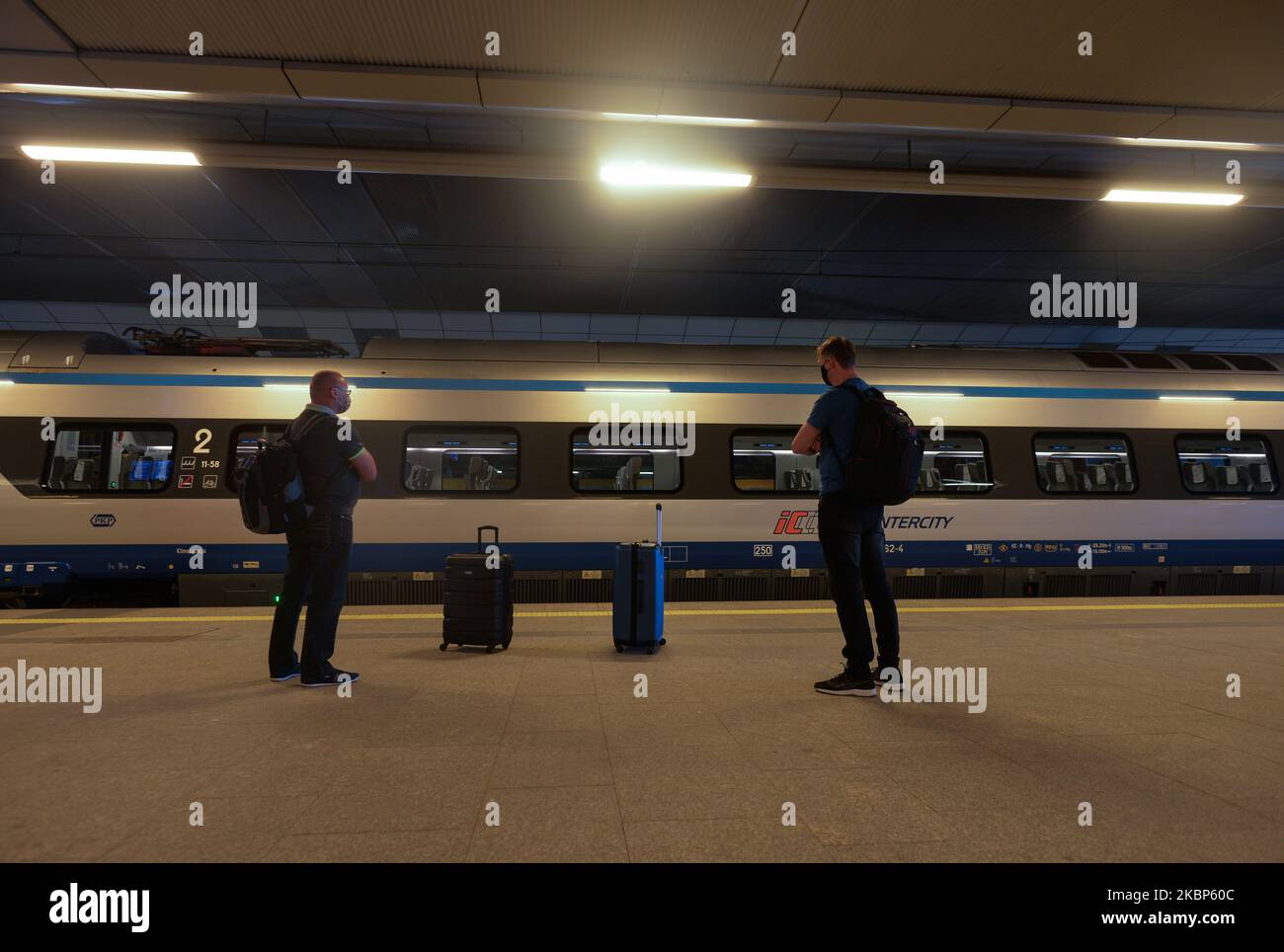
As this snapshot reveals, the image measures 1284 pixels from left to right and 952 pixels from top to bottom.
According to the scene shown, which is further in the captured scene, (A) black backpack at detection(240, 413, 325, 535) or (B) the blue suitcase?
(B) the blue suitcase

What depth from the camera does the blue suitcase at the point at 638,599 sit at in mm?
5562

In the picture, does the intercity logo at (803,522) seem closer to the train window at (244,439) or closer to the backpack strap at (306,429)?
the backpack strap at (306,429)

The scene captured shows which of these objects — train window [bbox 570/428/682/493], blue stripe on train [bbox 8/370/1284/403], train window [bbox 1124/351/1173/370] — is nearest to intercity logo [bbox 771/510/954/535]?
train window [bbox 570/428/682/493]

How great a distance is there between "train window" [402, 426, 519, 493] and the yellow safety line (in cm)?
173

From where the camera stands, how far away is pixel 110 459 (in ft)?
26.7

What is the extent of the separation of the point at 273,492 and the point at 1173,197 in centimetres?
884

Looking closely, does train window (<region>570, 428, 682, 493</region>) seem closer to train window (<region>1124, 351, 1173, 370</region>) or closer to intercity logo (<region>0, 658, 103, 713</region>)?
intercity logo (<region>0, 658, 103, 713</region>)

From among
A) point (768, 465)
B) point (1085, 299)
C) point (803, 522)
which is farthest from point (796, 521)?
point (1085, 299)

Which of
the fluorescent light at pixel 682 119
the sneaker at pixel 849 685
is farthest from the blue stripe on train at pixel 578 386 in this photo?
the sneaker at pixel 849 685

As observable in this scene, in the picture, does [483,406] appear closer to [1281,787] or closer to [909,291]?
[1281,787]

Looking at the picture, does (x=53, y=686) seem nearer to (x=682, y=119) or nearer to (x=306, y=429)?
(x=306, y=429)

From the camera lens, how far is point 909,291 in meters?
14.8

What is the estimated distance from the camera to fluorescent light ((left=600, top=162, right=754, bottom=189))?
21.8 ft
